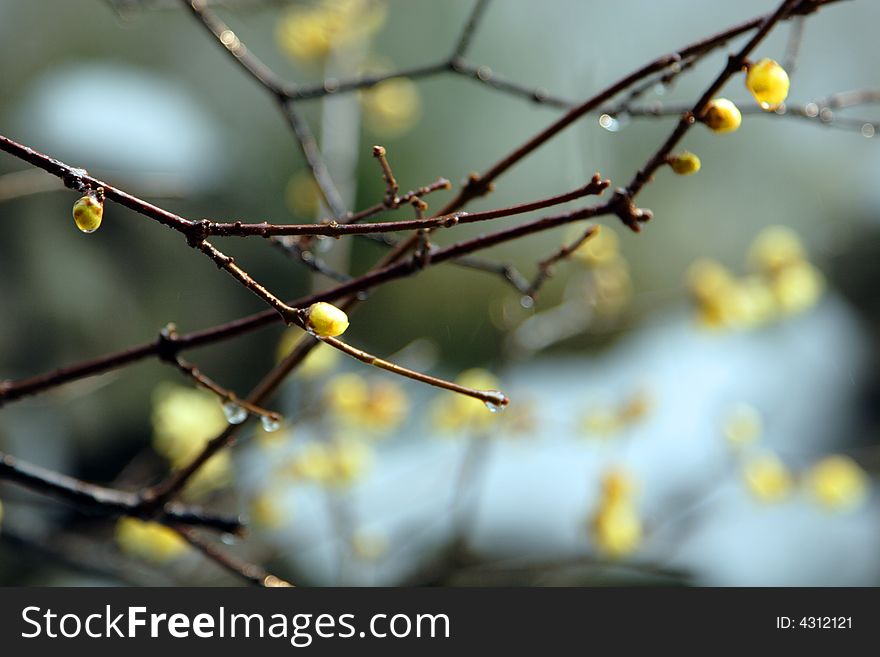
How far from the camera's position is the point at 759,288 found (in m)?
0.65

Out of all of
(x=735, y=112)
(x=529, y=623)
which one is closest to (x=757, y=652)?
(x=529, y=623)

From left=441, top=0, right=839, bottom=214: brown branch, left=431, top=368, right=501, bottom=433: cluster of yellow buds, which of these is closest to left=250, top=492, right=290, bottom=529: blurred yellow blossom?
left=431, top=368, right=501, bottom=433: cluster of yellow buds

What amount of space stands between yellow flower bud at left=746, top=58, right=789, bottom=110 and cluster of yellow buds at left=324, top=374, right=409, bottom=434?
411 mm

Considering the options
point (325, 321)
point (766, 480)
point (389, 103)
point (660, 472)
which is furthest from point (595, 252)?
point (660, 472)

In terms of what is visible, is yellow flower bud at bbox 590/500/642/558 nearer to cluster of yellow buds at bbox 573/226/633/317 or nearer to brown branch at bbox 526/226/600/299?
cluster of yellow buds at bbox 573/226/633/317

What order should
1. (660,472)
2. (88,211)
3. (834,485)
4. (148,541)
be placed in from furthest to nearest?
(660,472)
(834,485)
(148,541)
(88,211)

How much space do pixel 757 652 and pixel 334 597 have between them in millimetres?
263

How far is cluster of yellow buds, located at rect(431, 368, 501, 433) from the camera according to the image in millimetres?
617

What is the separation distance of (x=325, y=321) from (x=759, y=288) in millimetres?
536

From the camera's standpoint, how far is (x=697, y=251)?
3.68 feet

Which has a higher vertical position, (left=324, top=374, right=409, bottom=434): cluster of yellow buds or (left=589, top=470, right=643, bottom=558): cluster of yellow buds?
(left=324, top=374, right=409, bottom=434): cluster of yellow buds

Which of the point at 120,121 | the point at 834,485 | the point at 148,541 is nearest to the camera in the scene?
the point at 148,541

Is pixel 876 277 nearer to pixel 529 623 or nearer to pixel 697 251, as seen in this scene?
pixel 697 251

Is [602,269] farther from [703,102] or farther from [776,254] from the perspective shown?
[703,102]
